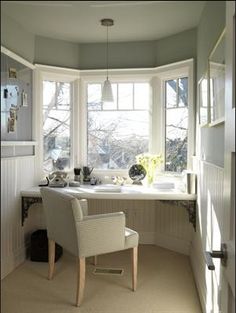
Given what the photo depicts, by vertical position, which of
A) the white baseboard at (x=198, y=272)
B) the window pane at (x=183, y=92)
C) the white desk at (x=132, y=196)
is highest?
the window pane at (x=183, y=92)

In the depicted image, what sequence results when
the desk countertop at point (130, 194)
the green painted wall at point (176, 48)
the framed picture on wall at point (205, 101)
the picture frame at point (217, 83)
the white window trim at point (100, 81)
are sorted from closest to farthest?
1. the picture frame at point (217, 83)
2. the framed picture on wall at point (205, 101)
3. the desk countertop at point (130, 194)
4. the green painted wall at point (176, 48)
5. the white window trim at point (100, 81)

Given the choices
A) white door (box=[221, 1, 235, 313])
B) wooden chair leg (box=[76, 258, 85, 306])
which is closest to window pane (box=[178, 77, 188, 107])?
wooden chair leg (box=[76, 258, 85, 306])

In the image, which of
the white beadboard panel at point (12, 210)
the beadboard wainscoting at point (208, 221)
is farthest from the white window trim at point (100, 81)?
the beadboard wainscoting at point (208, 221)

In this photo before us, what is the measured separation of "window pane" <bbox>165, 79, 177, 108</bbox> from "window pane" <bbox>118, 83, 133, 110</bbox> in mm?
357

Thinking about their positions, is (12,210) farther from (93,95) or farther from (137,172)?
(93,95)

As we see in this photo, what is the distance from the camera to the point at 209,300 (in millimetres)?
1851

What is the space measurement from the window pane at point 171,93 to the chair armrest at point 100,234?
1329 millimetres

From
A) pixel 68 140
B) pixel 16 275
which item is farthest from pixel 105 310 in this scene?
pixel 68 140

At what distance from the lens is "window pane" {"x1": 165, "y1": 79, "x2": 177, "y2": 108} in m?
3.09

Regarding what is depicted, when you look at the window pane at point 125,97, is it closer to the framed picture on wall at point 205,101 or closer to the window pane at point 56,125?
the window pane at point 56,125

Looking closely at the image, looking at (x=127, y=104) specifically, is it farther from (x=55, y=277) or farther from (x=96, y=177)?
(x=55, y=277)

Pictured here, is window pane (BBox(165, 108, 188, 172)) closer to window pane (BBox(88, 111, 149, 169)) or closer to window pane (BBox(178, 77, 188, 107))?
window pane (BBox(178, 77, 188, 107))

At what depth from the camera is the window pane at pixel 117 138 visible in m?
3.28

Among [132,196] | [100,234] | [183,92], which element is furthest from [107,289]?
[183,92]
